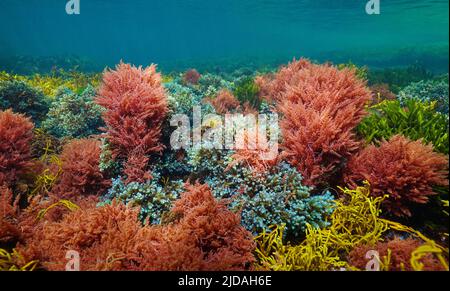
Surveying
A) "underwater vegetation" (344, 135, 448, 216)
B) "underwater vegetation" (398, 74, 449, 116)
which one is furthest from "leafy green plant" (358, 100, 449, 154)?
"underwater vegetation" (398, 74, 449, 116)

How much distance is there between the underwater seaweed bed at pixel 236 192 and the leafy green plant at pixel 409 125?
0.03 meters

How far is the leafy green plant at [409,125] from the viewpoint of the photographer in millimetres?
4336

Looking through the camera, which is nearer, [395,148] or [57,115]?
[395,148]

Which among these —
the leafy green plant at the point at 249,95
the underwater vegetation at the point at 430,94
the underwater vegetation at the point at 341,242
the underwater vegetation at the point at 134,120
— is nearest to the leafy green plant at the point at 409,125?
the underwater vegetation at the point at 341,242

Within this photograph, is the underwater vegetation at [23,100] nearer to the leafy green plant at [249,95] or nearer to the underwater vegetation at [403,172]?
the leafy green plant at [249,95]

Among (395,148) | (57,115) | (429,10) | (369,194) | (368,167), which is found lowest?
(369,194)

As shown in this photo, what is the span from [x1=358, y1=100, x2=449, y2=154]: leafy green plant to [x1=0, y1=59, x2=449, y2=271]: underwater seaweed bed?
0.11ft

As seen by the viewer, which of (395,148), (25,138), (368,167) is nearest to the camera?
(395,148)

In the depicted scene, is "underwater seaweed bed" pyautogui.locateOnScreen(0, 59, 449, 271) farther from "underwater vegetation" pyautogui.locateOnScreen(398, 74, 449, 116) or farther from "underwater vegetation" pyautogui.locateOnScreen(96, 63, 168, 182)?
"underwater vegetation" pyautogui.locateOnScreen(398, 74, 449, 116)

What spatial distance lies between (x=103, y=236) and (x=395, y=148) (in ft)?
14.5

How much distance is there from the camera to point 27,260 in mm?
3252

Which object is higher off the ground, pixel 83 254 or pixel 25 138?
pixel 25 138
